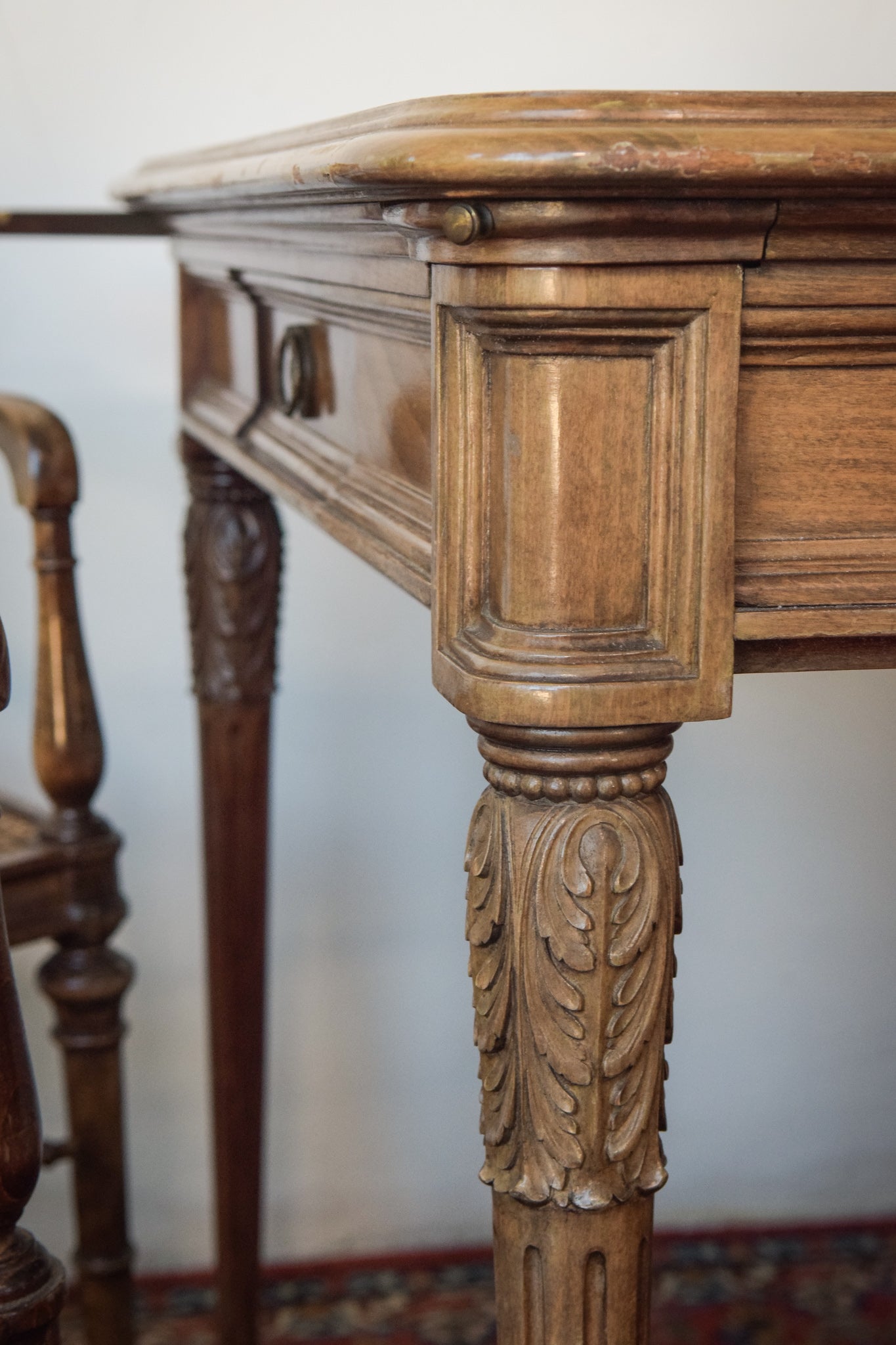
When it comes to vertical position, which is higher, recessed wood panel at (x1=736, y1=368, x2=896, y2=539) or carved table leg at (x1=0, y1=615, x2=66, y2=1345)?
recessed wood panel at (x1=736, y1=368, x2=896, y2=539)

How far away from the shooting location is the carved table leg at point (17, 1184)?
635mm

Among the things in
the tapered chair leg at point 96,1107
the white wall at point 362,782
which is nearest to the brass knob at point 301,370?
the tapered chair leg at point 96,1107

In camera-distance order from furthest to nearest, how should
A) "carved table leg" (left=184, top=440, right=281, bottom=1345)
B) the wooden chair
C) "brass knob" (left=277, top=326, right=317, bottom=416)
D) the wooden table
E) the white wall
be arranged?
the white wall → "carved table leg" (left=184, top=440, right=281, bottom=1345) → the wooden chair → "brass knob" (left=277, top=326, right=317, bottom=416) → the wooden table

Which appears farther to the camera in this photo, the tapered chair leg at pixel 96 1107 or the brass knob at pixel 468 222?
the tapered chair leg at pixel 96 1107

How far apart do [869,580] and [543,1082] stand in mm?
209

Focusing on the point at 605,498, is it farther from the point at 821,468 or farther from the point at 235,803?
the point at 235,803

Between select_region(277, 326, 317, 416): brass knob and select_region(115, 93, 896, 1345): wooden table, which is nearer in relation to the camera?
select_region(115, 93, 896, 1345): wooden table

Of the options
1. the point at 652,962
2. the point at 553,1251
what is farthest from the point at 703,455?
the point at 553,1251

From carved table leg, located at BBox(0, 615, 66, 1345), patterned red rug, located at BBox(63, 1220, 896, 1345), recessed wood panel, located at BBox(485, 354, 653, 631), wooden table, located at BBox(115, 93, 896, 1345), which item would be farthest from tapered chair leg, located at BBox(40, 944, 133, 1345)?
recessed wood panel, located at BBox(485, 354, 653, 631)

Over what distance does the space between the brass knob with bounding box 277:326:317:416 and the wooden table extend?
0.64 ft

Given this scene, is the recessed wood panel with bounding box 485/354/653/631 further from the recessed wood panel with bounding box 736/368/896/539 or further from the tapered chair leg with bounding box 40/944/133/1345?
the tapered chair leg with bounding box 40/944/133/1345

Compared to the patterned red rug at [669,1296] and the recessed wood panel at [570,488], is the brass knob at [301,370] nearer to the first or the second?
the recessed wood panel at [570,488]

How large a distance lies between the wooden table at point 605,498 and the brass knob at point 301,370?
0.64 feet

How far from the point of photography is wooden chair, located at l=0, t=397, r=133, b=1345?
1041 mm
